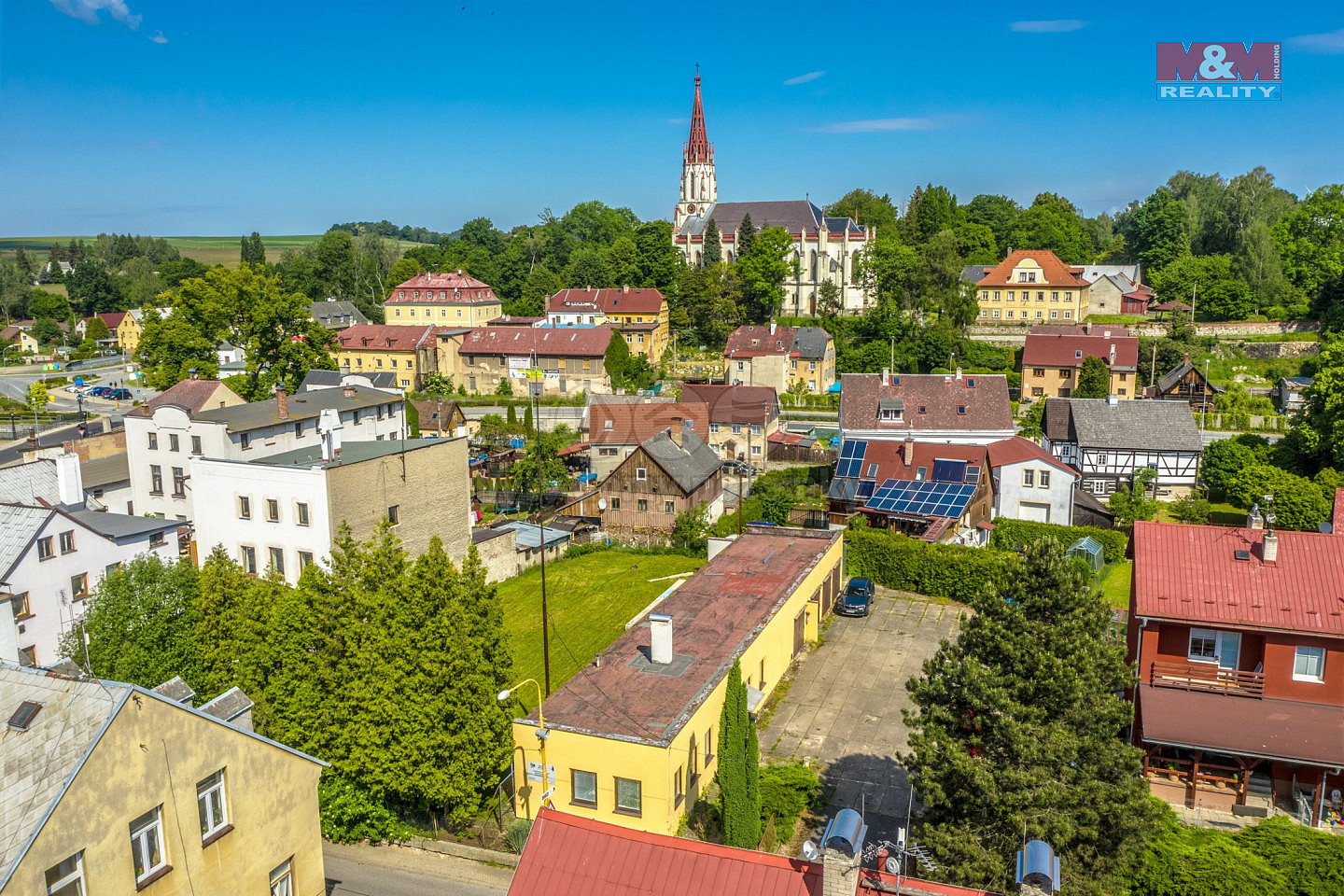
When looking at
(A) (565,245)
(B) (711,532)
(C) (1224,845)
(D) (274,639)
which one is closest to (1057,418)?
(B) (711,532)

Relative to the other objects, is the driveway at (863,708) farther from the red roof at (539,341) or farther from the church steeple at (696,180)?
the church steeple at (696,180)

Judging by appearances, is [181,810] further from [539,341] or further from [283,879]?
[539,341]

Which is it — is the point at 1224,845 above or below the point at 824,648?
above

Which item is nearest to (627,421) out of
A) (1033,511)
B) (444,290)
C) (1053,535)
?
(1033,511)

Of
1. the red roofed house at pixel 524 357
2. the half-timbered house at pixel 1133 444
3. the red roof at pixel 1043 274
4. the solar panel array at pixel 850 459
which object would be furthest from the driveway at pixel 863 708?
the red roof at pixel 1043 274

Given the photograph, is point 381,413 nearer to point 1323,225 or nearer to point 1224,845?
point 1224,845

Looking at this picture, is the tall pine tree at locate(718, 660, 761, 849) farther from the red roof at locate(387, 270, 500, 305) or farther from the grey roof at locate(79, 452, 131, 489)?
the red roof at locate(387, 270, 500, 305)

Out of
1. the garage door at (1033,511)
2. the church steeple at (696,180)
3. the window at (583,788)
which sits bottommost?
the window at (583,788)

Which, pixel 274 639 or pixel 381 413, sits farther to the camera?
pixel 381 413
